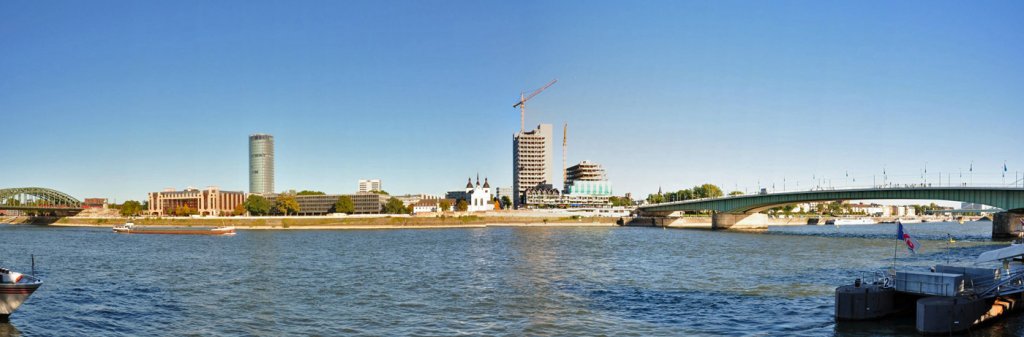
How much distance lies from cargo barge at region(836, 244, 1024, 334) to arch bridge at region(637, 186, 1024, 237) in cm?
7481

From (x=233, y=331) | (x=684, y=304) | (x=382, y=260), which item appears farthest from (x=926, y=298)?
(x=382, y=260)

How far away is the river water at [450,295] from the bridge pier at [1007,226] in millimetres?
45317

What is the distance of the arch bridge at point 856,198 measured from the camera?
336 feet

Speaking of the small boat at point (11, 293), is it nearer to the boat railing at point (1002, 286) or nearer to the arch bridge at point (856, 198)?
the boat railing at point (1002, 286)

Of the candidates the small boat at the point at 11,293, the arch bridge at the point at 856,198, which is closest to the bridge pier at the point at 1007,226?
the arch bridge at the point at 856,198

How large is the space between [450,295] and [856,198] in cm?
10542

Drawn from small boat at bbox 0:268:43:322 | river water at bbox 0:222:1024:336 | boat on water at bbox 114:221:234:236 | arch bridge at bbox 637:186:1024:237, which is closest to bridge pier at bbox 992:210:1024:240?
arch bridge at bbox 637:186:1024:237

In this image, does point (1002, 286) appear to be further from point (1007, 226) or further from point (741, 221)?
point (741, 221)

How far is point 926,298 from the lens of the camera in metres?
34.9

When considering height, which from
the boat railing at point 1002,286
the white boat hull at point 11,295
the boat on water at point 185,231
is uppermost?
the boat railing at point 1002,286

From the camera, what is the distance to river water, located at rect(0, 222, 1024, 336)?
36.2 metres

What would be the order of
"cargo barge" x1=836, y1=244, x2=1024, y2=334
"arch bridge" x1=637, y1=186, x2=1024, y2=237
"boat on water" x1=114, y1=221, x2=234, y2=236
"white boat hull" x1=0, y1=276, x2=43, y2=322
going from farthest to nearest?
"boat on water" x1=114, y1=221, x2=234, y2=236
"arch bridge" x1=637, y1=186, x2=1024, y2=237
"white boat hull" x1=0, y1=276, x2=43, y2=322
"cargo barge" x1=836, y1=244, x2=1024, y2=334

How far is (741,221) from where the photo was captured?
178000mm

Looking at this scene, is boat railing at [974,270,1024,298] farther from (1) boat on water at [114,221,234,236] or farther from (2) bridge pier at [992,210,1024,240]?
(1) boat on water at [114,221,234,236]
